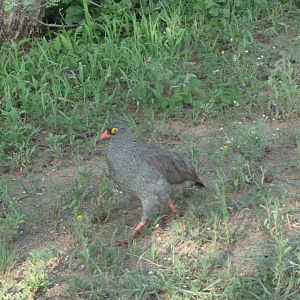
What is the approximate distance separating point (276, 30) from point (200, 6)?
0.83 m

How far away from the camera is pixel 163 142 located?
711cm

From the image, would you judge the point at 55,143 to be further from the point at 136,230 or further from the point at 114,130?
the point at 136,230

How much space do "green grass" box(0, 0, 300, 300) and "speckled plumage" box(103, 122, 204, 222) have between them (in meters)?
0.19

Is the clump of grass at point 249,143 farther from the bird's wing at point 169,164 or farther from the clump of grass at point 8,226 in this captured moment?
the clump of grass at point 8,226

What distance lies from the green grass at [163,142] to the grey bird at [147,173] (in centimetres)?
16

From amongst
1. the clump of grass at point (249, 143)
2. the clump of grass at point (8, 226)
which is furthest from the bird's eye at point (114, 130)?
the clump of grass at point (249, 143)

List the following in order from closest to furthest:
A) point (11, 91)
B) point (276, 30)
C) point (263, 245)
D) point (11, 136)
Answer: point (263, 245) → point (11, 136) → point (11, 91) → point (276, 30)

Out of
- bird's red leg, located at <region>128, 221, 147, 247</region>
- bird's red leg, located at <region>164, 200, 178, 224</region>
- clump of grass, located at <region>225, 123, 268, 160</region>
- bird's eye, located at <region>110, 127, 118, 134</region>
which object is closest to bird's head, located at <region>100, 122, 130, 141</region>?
bird's eye, located at <region>110, 127, 118, 134</region>

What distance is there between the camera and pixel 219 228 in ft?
18.6

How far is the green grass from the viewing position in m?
5.32

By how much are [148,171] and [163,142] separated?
1.26 metres

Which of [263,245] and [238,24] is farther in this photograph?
[238,24]

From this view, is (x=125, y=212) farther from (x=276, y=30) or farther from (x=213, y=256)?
(x=276, y=30)

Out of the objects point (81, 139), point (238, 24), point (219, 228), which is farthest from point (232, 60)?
point (219, 228)
